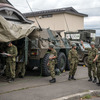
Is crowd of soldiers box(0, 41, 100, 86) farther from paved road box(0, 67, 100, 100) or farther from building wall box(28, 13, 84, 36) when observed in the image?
building wall box(28, 13, 84, 36)

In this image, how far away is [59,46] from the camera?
1061 cm

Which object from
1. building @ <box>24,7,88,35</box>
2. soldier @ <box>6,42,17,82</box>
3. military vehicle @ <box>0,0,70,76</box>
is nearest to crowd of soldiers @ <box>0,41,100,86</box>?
soldier @ <box>6,42,17,82</box>

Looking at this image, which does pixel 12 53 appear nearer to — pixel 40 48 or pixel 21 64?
pixel 21 64

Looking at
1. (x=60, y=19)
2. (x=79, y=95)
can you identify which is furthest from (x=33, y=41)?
(x=60, y=19)

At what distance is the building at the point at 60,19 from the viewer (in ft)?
86.8

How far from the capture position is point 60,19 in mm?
26688

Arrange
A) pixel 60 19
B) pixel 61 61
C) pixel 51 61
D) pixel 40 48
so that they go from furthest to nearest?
1. pixel 60 19
2. pixel 61 61
3. pixel 40 48
4. pixel 51 61

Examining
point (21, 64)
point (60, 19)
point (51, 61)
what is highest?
point (60, 19)

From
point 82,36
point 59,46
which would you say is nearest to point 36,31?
point 59,46

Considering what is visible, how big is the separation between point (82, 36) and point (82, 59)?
Answer: 486cm

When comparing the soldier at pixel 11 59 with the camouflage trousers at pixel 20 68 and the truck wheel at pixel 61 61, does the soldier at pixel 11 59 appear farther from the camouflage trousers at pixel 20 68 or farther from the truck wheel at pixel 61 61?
the truck wheel at pixel 61 61

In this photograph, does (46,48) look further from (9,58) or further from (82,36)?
(82,36)

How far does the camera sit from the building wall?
2650 cm

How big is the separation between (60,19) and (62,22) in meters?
0.60
